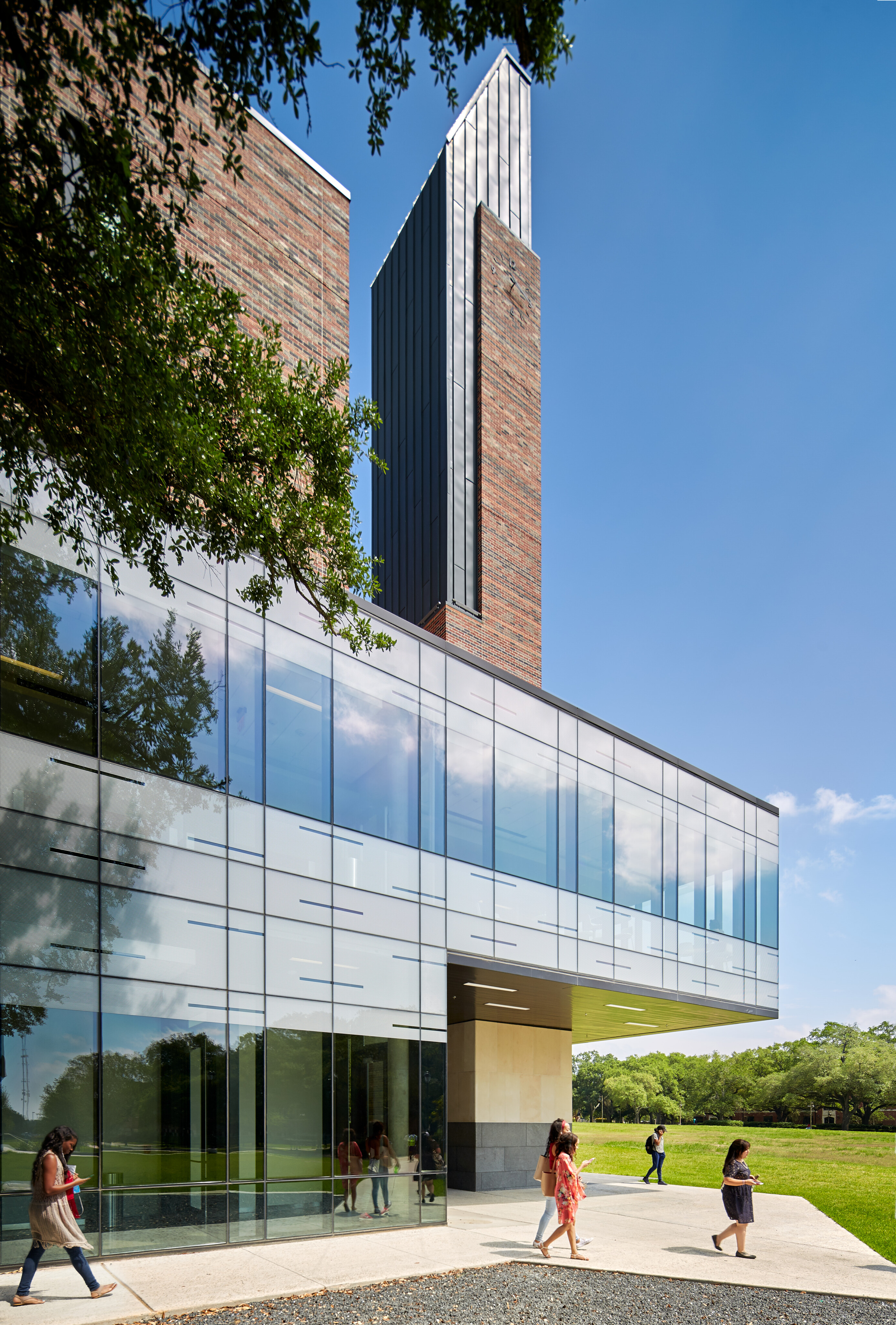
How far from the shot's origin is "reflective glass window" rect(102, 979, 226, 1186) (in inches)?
493

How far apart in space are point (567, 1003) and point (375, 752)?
Answer: 34.5 feet

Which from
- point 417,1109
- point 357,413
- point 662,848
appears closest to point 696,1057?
point 662,848

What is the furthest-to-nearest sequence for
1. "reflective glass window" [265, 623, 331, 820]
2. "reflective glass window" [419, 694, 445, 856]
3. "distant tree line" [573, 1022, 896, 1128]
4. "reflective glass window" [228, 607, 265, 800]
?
1. "distant tree line" [573, 1022, 896, 1128]
2. "reflective glass window" [419, 694, 445, 856]
3. "reflective glass window" [265, 623, 331, 820]
4. "reflective glass window" [228, 607, 265, 800]

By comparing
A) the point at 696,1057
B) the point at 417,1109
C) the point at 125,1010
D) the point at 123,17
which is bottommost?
the point at 696,1057

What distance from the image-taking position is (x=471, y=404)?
96.8ft

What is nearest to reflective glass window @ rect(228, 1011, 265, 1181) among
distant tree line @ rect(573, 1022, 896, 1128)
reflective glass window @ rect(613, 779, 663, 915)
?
reflective glass window @ rect(613, 779, 663, 915)

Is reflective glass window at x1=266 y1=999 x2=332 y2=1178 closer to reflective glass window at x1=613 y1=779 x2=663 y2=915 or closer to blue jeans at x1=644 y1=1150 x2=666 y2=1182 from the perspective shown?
reflective glass window at x1=613 y1=779 x2=663 y2=915

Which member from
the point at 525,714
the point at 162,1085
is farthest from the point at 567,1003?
the point at 162,1085

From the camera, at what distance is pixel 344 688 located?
56.7ft

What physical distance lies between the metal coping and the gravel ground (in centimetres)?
911

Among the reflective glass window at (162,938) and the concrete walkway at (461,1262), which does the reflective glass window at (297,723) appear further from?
the concrete walkway at (461,1262)

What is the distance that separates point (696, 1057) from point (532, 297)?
102423 mm

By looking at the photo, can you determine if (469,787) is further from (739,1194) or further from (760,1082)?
(760,1082)

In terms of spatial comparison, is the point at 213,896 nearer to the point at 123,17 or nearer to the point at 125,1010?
the point at 125,1010
